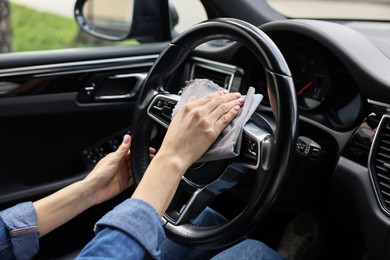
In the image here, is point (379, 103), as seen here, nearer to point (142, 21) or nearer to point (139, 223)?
point (139, 223)

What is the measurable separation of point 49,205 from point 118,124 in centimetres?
71

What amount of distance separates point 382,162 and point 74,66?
42.2 inches

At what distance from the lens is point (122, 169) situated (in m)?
1.35

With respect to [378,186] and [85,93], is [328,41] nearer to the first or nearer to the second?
[378,186]

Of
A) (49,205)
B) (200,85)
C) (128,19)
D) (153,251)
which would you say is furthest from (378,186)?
(128,19)

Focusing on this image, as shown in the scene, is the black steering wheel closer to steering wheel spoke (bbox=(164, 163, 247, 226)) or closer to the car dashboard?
steering wheel spoke (bbox=(164, 163, 247, 226))

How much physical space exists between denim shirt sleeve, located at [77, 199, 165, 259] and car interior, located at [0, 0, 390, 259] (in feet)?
0.85

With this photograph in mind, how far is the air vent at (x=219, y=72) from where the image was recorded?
1483 millimetres

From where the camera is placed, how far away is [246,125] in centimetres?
108

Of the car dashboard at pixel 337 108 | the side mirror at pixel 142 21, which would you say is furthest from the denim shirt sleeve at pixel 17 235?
the side mirror at pixel 142 21

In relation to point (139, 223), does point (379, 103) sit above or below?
above

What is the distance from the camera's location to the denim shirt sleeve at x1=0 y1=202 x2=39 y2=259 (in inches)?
43.5

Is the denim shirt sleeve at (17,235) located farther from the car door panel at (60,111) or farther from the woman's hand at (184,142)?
the car door panel at (60,111)

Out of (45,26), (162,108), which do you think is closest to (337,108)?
(162,108)
